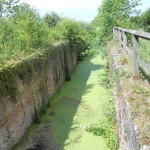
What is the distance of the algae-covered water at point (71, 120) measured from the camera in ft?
28.4

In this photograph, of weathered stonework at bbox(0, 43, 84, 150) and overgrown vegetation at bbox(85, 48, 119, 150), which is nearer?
weathered stonework at bbox(0, 43, 84, 150)

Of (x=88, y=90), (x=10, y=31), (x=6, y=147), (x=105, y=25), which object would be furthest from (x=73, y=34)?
(x=6, y=147)

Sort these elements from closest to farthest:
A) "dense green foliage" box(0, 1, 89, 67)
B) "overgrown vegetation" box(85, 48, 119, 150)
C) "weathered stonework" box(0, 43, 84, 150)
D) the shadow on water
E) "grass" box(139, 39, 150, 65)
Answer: "grass" box(139, 39, 150, 65) → "weathered stonework" box(0, 43, 84, 150) → "overgrown vegetation" box(85, 48, 119, 150) → the shadow on water → "dense green foliage" box(0, 1, 89, 67)

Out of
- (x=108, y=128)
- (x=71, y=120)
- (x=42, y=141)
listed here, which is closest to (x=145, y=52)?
(x=108, y=128)

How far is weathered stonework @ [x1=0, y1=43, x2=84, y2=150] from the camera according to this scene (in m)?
8.35

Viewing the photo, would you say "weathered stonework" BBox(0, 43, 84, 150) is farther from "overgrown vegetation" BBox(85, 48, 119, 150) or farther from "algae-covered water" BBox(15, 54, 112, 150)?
"overgrown vegetation" BBox(85, 48, 119, 150)

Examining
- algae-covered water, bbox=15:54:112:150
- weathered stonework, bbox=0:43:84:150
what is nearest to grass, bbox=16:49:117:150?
algae-covered water, bbox=15:54:112:150

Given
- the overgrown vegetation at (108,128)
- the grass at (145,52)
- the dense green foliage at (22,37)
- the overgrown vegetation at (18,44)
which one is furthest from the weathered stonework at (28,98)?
the grass at (145,52)

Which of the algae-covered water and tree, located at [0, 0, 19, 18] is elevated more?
tree, located at [0, 0, 19, 18]

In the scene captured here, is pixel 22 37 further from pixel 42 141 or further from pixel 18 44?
pixel 42 141

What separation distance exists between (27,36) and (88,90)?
443 cm

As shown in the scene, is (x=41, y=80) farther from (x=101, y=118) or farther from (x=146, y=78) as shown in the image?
(x=146, y=78)

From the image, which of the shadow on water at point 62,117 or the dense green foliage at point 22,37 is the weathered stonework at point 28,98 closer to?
the shadow on water at point 62,117

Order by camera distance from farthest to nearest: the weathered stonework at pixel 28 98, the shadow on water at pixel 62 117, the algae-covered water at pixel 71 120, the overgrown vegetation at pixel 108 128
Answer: the shadow on water at pixel 62 117 < the algae-covered water at pixel 71 120 < the overgrown vegetation at pixel 108 128 < the weathered stonework at pixel 28 98
